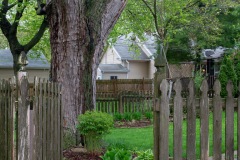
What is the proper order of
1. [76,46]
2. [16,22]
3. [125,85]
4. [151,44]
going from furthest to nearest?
[151,44] → [125,85] → [16,22] → [76,46]

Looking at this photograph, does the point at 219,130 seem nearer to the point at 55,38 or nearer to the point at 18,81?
the point at 18,81

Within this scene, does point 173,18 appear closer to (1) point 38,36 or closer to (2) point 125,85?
(2) point 125,85

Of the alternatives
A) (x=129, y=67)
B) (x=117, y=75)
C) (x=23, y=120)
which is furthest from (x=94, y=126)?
(x=117, y=75)

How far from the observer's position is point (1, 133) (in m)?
6.05

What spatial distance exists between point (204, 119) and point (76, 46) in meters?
3.70

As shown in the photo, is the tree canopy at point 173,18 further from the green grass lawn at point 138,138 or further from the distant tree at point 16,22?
the green grass lawn at point 138,138

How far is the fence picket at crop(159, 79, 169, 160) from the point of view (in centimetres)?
464

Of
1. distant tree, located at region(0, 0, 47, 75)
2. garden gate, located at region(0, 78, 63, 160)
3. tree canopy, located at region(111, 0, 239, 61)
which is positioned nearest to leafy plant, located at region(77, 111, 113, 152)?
garden gate, located at region(0, 78, 63, 160)

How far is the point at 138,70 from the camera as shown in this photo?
37500 mm

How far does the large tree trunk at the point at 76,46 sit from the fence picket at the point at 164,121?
3.50m

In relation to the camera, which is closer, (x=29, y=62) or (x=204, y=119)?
(x=204, y=119)

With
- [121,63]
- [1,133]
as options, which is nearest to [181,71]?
[121,63]

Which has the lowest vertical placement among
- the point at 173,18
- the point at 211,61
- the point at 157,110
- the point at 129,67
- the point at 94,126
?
the point at 94,126

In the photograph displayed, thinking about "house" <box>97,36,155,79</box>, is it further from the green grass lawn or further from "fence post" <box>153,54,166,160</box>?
"fence post" <box>153,54,166,160</box>
